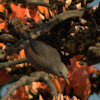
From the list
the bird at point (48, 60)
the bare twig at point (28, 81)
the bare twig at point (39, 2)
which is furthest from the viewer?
the bare twig at point (39, 2)

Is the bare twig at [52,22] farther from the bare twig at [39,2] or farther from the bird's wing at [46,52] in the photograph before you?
the bare twig at [39,2]

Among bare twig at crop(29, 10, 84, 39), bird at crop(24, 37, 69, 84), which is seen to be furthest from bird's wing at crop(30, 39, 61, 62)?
bare twig at crop(29, 10, 84, 39)

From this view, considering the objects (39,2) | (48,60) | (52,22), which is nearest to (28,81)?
(48,60)

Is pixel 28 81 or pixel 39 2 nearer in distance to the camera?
pixel 28 81

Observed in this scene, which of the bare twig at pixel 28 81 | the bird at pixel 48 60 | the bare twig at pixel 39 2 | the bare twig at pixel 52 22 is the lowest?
the bare twig at pixel 28 81

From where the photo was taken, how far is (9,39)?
4.09ft

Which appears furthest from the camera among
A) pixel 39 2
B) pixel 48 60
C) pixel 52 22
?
pixel 39 2

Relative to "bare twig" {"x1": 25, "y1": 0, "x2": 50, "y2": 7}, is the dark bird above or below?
below

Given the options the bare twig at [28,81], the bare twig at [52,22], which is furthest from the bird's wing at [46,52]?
the bare twig at [28,81]

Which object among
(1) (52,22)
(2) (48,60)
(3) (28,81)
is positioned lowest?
(3) (28,81)

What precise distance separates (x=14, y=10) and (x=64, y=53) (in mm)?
902

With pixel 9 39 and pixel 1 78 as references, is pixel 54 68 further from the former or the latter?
pixel 1 78

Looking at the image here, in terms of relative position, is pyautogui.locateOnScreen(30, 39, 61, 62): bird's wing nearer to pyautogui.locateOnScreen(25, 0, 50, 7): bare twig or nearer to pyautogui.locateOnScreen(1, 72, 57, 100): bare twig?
pyautogui.locateOnScreen(1, 72, 57, 100): bare twig

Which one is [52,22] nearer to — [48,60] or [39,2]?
[48,60]
